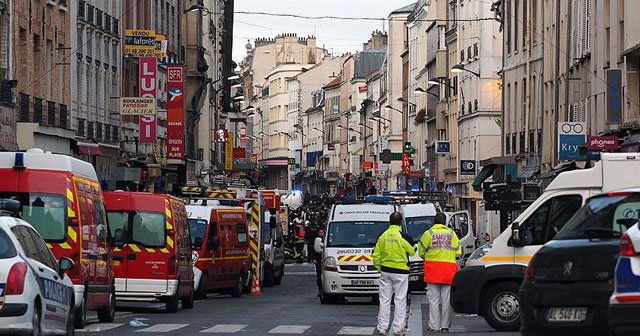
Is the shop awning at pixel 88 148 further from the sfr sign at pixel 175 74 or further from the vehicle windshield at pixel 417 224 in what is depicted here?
the sfr sign at pixel 175 74

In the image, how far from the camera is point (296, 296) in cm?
4172

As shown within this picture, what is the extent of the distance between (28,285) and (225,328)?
818 centimetres

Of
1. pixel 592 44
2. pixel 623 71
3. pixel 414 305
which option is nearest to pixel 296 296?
pixel 414 305

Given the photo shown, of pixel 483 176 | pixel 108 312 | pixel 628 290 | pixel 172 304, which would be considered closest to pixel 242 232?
pixel 172 304

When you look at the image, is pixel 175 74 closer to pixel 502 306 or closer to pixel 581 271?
pixel 502 306

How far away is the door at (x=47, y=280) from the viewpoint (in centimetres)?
1823

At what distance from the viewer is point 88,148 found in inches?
2120

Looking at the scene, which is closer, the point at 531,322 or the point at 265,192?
the point at 531,322

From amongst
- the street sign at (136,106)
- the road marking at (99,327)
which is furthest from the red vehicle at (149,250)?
the street sign at (136,106)

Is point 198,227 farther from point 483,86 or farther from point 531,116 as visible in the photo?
point 483,86

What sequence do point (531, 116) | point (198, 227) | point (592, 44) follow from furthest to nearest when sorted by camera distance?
point (531, 116) < point (592, 44) < point (198, 227)

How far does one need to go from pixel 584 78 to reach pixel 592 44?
2523 millimetres

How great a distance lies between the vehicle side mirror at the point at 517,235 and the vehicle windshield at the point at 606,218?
668 centimetres

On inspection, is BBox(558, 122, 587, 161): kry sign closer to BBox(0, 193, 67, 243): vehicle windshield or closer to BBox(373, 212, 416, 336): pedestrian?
BBox(373, 212, 416, 336): pedestrian
